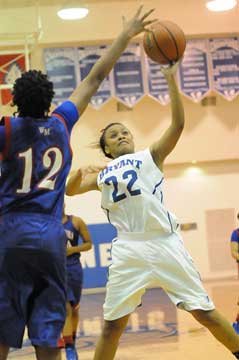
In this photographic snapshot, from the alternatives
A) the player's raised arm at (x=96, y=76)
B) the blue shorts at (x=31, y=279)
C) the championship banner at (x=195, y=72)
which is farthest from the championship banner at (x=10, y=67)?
the blue shorts at (x=31, y=279)

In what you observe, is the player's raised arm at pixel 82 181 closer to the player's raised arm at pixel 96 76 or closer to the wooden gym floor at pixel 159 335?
the player's raised arm at pixel 96 76

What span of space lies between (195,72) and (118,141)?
818cm

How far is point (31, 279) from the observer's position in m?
3.06

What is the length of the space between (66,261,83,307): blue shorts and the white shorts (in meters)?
2.19

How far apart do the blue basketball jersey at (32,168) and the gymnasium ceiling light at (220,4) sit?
8759 millimetres

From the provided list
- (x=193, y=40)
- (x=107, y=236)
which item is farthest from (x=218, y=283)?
(x=193, y=40)

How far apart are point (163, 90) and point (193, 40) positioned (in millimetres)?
1107

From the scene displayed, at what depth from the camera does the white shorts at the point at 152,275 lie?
4.20m

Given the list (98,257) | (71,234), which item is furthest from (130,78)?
(71,234)

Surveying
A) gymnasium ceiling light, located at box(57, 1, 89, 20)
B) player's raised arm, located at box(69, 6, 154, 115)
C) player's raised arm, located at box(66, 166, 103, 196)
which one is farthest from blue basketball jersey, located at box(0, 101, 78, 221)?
gymnasium ceiling light, located at box(57, 1, 89, 20)

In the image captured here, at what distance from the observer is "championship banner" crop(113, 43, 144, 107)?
12.4 meters

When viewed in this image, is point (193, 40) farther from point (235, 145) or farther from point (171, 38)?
point (171, 38)

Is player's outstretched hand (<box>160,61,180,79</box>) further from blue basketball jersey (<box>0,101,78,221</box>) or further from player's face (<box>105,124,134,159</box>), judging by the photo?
blue basketball jersey (<box>0,101,78,221</box>)

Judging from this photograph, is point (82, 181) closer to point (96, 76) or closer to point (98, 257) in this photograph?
point (96, 76)
